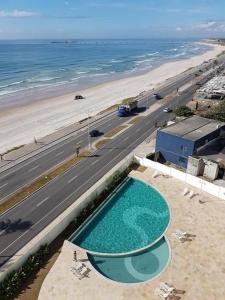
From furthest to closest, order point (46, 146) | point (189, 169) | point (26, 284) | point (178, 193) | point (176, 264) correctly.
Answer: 1. point (46, 146)
2. point (189, 169)
3. point (178, 193)
4. point (176, 264)
5. point (26, 284)

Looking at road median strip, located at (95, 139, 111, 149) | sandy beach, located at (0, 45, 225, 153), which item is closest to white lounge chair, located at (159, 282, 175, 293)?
road median strip, located at (95, 139, 111, 149)

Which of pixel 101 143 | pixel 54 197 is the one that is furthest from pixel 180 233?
pixel 101 143

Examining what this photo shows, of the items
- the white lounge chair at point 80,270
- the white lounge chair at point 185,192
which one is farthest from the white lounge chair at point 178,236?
the white lounge chair at point 80,270

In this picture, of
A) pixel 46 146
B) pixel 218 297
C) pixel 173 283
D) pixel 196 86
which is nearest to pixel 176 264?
pixel 173 283

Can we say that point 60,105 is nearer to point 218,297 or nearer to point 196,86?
point 196,86

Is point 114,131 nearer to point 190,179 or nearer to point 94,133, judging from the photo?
point 94,133

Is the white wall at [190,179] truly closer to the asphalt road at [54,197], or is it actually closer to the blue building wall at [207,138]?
the asphalt road at [54,197]

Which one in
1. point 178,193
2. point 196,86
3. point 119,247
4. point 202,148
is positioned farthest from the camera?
point 196,86

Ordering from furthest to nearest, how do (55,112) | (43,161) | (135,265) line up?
(55,112)
(43,161)
(135,265)
